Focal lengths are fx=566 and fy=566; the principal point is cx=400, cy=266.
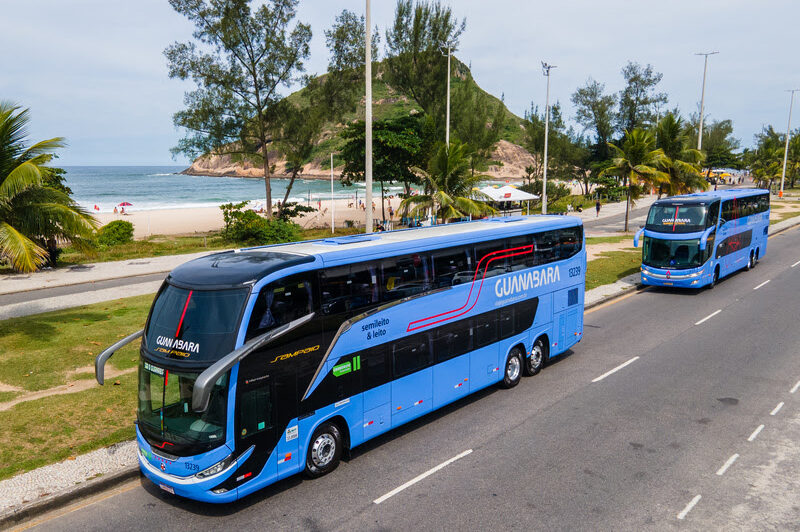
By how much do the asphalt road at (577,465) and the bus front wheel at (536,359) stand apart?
0.95 feet

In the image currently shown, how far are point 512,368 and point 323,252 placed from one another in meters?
6.09

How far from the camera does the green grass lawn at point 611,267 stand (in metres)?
24.4

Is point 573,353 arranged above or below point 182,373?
below

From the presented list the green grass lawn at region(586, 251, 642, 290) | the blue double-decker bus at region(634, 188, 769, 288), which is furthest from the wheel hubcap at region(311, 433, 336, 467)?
the blue double-decker bus at region(634, 188, 769, 288)

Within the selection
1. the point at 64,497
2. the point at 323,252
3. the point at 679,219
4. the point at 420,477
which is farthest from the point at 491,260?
the point at 679,219

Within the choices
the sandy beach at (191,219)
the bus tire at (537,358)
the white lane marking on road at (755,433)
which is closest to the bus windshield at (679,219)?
the bus tire at (537,358)

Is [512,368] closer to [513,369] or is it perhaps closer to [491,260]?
[513,369]

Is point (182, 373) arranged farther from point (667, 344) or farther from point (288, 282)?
point (667, 344)

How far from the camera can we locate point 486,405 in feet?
39.4

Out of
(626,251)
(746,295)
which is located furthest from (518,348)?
(626,251)

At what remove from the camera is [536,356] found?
1382 cm

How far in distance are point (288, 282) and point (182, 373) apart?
1887 mm

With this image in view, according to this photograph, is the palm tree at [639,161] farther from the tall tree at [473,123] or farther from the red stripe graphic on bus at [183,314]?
the red stripe graphic on bus at [183,314]

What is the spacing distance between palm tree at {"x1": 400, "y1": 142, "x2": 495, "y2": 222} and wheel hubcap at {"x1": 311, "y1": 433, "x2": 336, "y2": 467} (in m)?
15.6
